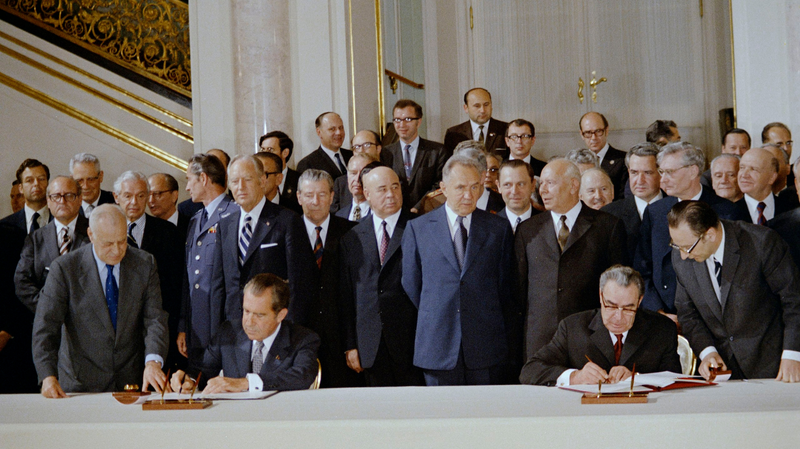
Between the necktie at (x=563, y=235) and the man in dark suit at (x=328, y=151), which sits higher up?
the man in dark suit at (x=328, y=151)

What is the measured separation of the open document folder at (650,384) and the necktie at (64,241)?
10.00ft

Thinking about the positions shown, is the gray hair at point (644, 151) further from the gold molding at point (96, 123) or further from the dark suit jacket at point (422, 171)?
the gold molding at point (96, 123)

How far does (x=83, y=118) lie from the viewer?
791cm

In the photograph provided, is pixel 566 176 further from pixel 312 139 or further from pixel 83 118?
pixel 83 118

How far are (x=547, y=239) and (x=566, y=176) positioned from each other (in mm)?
345

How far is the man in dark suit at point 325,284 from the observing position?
4.67 m

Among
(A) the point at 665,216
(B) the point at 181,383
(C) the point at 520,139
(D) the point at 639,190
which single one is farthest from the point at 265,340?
(C) the point at 520,139

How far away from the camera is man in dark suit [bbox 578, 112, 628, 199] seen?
21.0 feet

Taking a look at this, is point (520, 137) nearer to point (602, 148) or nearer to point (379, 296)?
point (602, 148)

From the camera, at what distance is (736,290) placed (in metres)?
3.64

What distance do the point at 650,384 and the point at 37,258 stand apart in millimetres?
3472

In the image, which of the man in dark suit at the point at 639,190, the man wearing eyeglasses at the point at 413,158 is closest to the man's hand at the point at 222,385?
the man in dark suit at the point at 639,190

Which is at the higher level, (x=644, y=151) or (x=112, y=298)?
(x=644, y=151)

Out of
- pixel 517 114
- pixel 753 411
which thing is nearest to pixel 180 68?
pixel 517 114
